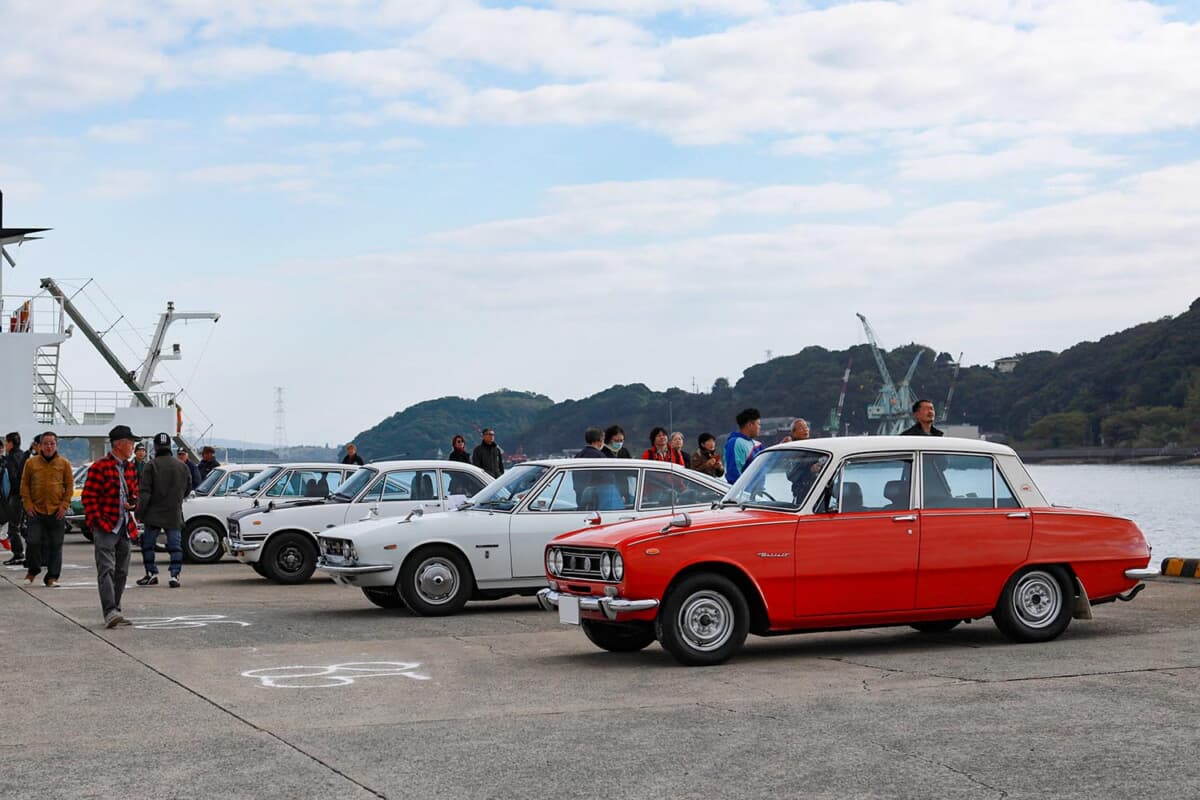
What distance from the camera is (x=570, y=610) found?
10.4 meters

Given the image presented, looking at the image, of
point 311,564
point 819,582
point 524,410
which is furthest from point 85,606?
point 524,410

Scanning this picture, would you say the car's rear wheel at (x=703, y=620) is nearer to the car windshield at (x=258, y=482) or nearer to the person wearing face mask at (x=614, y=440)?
the person wearing face mask at (x=614, y=440)

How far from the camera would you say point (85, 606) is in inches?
608

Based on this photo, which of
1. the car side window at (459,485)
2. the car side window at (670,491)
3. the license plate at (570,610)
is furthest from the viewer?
the car side window at (459,485)

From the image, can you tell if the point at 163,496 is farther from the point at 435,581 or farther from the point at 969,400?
the point at 969,400

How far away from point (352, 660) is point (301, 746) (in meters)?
3.62

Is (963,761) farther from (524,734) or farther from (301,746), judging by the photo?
(301,746)

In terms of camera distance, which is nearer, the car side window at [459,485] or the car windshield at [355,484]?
the car side window at [459,485]

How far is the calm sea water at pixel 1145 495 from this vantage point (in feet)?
164

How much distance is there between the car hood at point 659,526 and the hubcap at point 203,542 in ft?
44.1

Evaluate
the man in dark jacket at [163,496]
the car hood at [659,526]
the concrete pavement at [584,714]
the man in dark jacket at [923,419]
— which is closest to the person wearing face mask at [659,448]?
the man in dark jacket at [923,419]

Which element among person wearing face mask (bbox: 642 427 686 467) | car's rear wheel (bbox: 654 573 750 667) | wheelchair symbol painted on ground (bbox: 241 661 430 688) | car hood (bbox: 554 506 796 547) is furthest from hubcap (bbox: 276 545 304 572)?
car's rear wheel (bbox: 654 573 750 667)

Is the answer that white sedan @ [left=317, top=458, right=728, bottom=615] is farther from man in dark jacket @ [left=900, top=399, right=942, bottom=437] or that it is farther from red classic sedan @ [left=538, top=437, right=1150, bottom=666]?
red classic sedan @ [left=538, top=437, right=1150, bottom=666]

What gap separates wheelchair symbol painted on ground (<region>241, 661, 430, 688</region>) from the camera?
974cm
